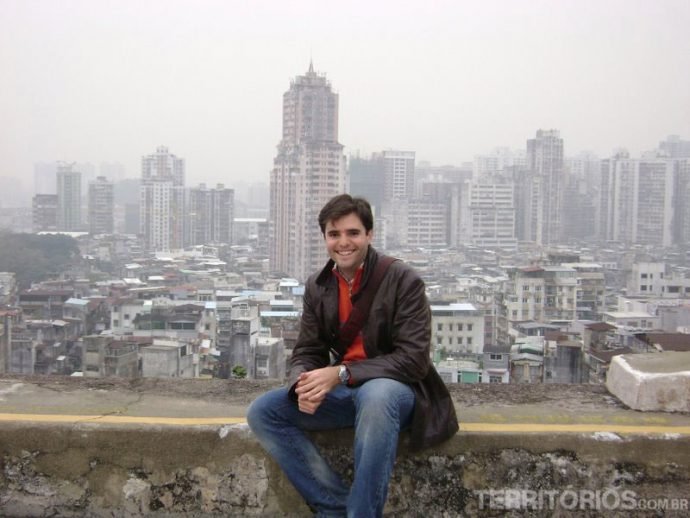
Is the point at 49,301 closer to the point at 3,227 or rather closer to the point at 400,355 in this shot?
the point at 3,227

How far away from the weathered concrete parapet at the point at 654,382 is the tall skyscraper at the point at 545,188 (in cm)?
7746

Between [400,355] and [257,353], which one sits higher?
[400,355]

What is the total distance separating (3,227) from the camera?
56.3 metres

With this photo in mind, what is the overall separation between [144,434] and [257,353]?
22137mm

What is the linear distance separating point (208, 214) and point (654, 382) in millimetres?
84524

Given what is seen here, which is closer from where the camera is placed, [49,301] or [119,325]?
[119,325]

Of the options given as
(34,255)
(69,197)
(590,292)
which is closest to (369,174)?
(69,197)

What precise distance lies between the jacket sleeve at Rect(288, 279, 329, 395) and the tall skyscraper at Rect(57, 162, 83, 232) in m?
78.6

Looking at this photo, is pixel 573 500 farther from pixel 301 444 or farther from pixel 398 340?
pixel 301 444

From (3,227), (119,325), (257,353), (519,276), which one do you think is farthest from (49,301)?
(519,276)

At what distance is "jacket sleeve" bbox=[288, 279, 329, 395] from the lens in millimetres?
Answer: 2223

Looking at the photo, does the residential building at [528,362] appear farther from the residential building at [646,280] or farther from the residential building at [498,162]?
the residential building at [498,162]

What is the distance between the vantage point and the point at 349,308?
2193mm

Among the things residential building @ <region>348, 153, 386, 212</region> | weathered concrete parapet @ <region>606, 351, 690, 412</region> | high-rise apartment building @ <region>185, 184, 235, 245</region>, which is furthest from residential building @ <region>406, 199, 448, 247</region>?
weathered concrete parapet @ <region>606, 351, 690, 412</region>
